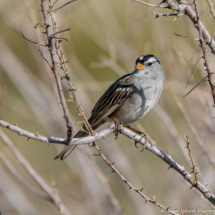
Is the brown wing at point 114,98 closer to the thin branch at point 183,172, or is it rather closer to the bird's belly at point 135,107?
the bird's belly at point 135,107

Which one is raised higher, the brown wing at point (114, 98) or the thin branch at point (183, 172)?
the brown wing at point (114, 98)

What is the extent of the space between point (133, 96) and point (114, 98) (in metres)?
0.28

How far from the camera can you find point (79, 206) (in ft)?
14.5

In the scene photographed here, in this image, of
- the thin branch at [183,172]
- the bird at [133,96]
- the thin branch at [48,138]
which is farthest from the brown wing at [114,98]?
the thin branch at [48,138]

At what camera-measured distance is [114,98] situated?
13.6 ft

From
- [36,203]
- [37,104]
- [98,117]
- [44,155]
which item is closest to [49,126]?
[37,104]

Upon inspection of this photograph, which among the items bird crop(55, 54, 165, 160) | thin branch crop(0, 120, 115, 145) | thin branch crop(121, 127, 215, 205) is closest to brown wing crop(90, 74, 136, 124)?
bird crop(55, 54, 165, 160)

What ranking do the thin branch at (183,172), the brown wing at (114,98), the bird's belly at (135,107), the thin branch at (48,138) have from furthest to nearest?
the brown wing at (114,98)
the bird's belly at (135,107)
the thin branch at (183,172)
the thin branch at (48,138)

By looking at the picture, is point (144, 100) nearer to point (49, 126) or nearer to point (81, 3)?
point (49, 126)

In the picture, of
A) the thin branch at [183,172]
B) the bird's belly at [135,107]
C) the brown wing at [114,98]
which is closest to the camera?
the thin branch at [183,172]

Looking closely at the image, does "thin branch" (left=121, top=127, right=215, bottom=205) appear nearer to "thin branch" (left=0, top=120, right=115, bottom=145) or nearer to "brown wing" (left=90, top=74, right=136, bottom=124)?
"thin branch" (left=0, top=120, right=115, bottom=145)

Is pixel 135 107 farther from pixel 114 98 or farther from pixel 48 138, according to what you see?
pixel 48 138

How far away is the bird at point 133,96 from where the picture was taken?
399cm

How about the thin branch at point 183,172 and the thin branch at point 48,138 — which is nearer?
the thin branch at point 48,138
